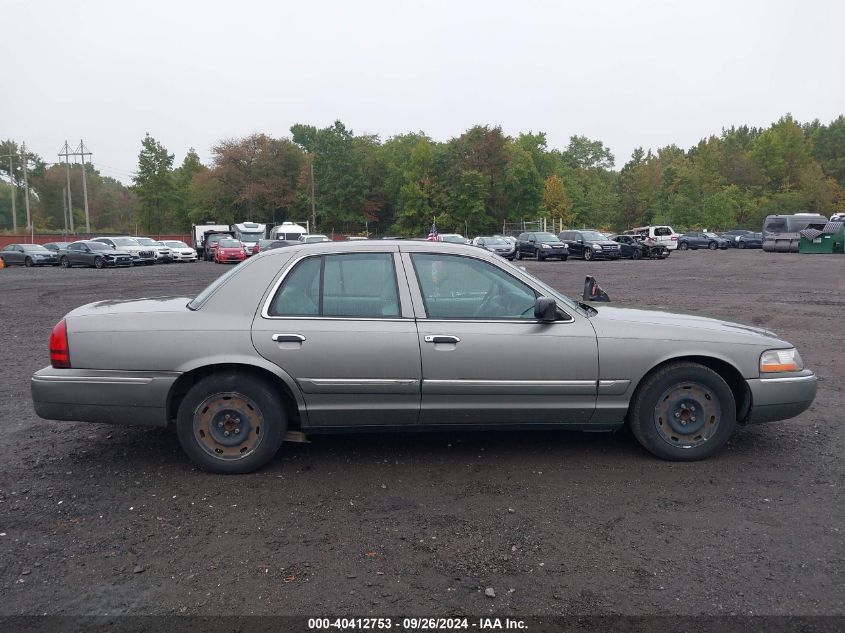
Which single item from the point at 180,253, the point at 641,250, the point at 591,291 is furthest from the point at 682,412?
the point at 180,253

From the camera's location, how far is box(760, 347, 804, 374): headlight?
466 cm

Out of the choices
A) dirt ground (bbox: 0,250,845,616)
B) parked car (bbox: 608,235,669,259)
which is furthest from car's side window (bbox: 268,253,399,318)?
parked car (bbox: 608,235,669,259)

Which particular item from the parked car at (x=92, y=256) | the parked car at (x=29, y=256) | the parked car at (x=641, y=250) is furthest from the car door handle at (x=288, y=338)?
the parked car at (x=29, y=256)

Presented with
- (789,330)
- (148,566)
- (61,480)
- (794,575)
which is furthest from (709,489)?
(789,330)

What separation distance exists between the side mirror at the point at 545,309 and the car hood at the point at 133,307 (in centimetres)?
243

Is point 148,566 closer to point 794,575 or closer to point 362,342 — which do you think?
point 362,342

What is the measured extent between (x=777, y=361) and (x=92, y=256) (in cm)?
3703

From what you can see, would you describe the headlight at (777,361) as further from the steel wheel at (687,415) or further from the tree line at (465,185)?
the tree line at (465,185)

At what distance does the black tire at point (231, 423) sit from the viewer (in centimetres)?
440

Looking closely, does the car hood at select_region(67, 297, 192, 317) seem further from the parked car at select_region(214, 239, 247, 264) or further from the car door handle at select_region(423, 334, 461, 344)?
the parked car at select_region(214, 239, 247, 264)

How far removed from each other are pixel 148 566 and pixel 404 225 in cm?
6928

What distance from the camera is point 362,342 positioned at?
14.4 ft

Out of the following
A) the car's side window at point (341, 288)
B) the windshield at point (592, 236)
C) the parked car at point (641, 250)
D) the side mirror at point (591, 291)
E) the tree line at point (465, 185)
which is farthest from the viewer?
the tree line at point (465, 185)

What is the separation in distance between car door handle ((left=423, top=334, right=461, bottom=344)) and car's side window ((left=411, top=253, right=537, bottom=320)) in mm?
174
